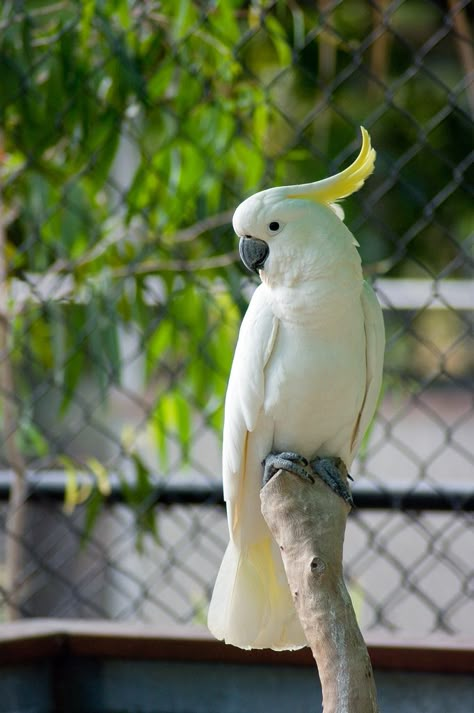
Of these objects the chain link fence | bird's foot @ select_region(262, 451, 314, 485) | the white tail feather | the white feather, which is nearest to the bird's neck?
the white feather

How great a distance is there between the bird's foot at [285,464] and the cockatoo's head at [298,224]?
153 mm

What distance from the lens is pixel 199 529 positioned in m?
1.42

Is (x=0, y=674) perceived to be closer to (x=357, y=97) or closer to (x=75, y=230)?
(x=75, y=230)

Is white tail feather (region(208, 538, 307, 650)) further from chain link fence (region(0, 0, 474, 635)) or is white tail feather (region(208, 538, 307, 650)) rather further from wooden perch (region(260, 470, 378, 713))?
chain link fence (region(0, 0, 474, 635))

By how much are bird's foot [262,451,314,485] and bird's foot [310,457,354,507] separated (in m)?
0.01

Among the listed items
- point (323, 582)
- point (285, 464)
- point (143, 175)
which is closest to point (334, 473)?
point (285, 464)

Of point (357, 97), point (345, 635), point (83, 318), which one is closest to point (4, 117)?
point (83, 318)

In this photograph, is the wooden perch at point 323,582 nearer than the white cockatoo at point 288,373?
Yes

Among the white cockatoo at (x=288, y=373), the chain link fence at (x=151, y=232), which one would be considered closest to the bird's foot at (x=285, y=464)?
the white cockatoo at (x=288, y=373)

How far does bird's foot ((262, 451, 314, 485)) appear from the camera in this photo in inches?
31.9

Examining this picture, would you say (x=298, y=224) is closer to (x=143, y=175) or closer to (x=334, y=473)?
(x=334, y=473)

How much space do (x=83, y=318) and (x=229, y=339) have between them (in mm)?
228

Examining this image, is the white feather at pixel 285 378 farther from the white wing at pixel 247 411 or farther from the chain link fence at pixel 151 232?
the chain link fence at pixel 151 232

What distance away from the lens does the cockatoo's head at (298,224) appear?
0.81 metres
